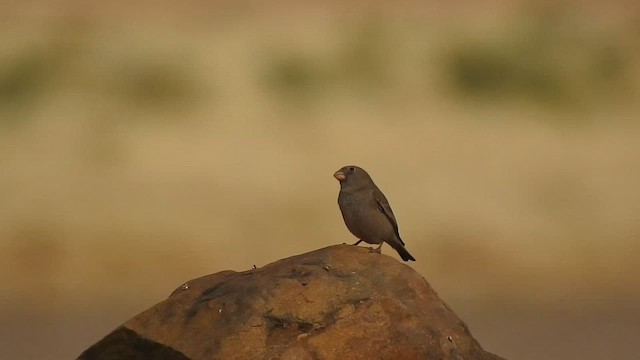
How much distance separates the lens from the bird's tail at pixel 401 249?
42.6 ft

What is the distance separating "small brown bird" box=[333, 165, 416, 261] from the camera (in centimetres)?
1240

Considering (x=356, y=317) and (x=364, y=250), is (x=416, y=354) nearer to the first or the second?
(x=356, y=317)

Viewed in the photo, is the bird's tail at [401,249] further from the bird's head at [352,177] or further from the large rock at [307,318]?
the large rock at [307,318]

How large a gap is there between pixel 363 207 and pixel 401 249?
3.77 feet

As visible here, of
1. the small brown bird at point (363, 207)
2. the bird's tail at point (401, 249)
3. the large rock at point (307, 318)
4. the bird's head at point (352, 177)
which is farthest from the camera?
the bird's tail at point (401, 249)

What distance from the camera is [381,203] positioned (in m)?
12.5

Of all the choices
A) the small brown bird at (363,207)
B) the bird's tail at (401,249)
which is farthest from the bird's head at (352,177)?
the bird's tail at (401,249)

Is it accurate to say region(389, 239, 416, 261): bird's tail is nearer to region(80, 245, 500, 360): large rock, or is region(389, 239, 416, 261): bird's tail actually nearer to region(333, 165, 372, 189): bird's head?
region(333, 165, 372, 189): bird's head

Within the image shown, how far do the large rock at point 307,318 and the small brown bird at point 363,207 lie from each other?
106cm

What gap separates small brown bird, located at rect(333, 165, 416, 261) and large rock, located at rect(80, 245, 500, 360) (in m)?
1.06

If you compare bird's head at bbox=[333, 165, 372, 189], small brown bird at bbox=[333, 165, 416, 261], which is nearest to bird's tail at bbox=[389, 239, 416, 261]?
small brown bird at bbox=[333, 165, 416, 261]

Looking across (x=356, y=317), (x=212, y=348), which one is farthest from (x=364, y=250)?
(x=212, y=348)

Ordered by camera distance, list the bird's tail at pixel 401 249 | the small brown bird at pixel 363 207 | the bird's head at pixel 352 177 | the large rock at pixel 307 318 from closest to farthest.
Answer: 1. the large rock at pixel 307 318
2. the small brown bird at pixel 363 207
3. the bird's head at pixel 352 177
4. the bird's tail at pixel 401 249

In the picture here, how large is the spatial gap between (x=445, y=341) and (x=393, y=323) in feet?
2.20
